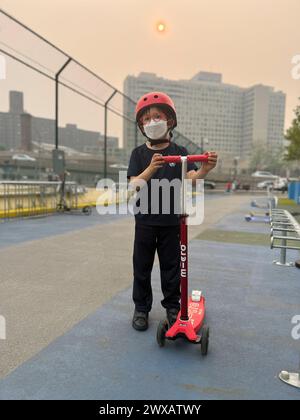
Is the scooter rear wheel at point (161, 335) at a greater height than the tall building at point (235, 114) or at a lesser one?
lesser

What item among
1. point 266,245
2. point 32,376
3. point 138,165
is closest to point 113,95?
point 266,245

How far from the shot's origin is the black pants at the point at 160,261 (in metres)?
2.85

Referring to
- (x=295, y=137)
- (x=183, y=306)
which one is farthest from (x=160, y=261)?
(x=295, y=137)

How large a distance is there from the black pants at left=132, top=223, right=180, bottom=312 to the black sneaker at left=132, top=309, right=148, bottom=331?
0.04m

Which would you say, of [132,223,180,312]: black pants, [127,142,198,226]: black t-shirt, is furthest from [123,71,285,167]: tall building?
[132,223,180,312]: black pants

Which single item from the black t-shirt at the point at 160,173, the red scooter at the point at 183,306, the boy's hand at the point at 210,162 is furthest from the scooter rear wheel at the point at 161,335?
the boy's hand at the point at 210,162

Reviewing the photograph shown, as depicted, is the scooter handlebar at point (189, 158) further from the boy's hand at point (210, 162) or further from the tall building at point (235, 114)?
the tall building at point (235, 114)

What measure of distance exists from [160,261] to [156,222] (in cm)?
37

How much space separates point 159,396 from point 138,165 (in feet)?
5.64

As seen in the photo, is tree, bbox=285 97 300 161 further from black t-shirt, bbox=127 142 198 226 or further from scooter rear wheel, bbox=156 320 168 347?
scooter rear wheel, bbox=156 320 168 347

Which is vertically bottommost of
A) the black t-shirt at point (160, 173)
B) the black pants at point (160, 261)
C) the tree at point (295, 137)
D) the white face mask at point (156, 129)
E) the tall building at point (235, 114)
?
the black pants at point (160, 261)

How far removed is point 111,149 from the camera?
15141 mm
